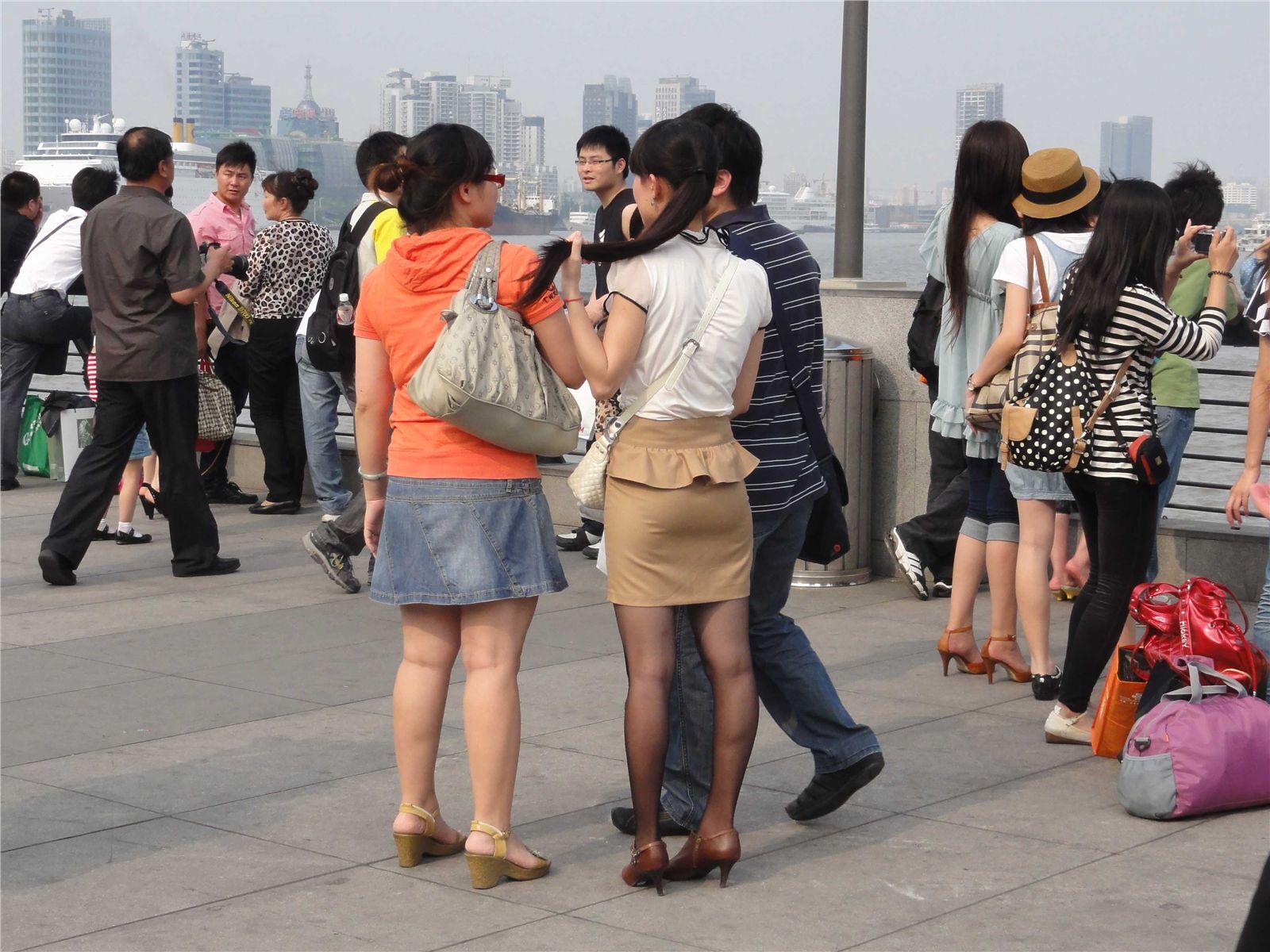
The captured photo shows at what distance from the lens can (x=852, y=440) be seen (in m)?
8.03

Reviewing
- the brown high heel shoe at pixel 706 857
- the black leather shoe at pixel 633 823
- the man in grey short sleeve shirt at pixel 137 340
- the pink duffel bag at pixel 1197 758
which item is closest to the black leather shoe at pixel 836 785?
the black leather shoe at pixel 633 823

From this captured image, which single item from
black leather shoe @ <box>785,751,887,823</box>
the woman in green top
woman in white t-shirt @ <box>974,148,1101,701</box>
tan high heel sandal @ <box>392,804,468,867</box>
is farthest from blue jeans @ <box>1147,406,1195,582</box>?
tan high heel sandal @ <box>392,804,468,867</box>

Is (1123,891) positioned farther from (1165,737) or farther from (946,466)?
(946,466)

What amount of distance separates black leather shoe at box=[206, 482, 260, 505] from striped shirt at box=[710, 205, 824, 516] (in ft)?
23.4

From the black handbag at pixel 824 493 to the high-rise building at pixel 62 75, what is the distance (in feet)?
314

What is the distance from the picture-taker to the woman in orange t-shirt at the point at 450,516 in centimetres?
401

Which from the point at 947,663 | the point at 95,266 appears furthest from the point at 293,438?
the point at 947,663

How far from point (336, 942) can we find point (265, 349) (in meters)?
6.85

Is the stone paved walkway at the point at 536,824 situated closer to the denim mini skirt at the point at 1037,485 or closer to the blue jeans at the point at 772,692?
the blue jeans at the point at 772,692

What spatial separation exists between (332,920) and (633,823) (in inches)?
36.7

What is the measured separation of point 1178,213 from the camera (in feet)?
23.1

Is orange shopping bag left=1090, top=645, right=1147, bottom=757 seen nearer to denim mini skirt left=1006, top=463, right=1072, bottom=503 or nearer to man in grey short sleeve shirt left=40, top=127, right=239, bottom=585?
denim mini skirt left=1006, top=463, right=1072, bottom=503

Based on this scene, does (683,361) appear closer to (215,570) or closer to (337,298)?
(337,298)

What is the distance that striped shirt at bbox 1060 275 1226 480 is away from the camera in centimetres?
493
